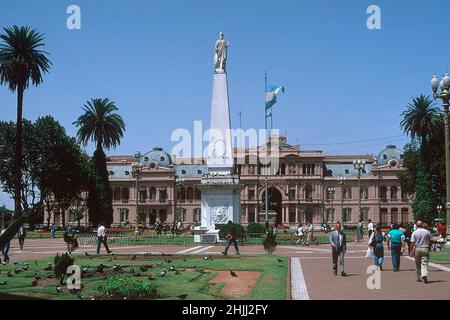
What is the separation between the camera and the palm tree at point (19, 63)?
49.5 m

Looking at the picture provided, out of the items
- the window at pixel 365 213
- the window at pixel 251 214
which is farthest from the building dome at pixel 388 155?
the window at pixel 251 214

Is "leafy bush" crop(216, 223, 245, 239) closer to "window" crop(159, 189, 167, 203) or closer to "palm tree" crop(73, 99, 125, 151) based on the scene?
"palm tree" crop(73, 99, 125, 151)

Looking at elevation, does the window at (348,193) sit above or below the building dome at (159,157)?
below

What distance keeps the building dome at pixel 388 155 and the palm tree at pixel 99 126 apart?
57246mm

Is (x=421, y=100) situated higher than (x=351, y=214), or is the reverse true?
(x=421, y=100)

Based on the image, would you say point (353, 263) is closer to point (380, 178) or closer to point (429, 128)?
point (429, 128)

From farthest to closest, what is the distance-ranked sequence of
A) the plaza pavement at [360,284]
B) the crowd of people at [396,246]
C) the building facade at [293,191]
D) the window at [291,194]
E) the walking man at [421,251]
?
the window at [291,194]
the building facade at [293,191]
the crowd of people at [396,246]
the walking man at [421,251]
the plaza pavement at [360,284]

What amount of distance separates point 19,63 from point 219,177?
799 inches

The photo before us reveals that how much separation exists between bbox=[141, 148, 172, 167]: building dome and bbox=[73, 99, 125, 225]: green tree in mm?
43640

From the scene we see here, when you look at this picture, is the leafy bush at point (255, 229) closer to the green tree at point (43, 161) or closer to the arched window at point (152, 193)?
the green tree at point (43, 161)

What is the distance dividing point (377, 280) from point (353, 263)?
6892 mm

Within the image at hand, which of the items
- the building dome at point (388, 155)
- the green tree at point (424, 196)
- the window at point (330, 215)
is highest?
the building dome at point (388, 155)
